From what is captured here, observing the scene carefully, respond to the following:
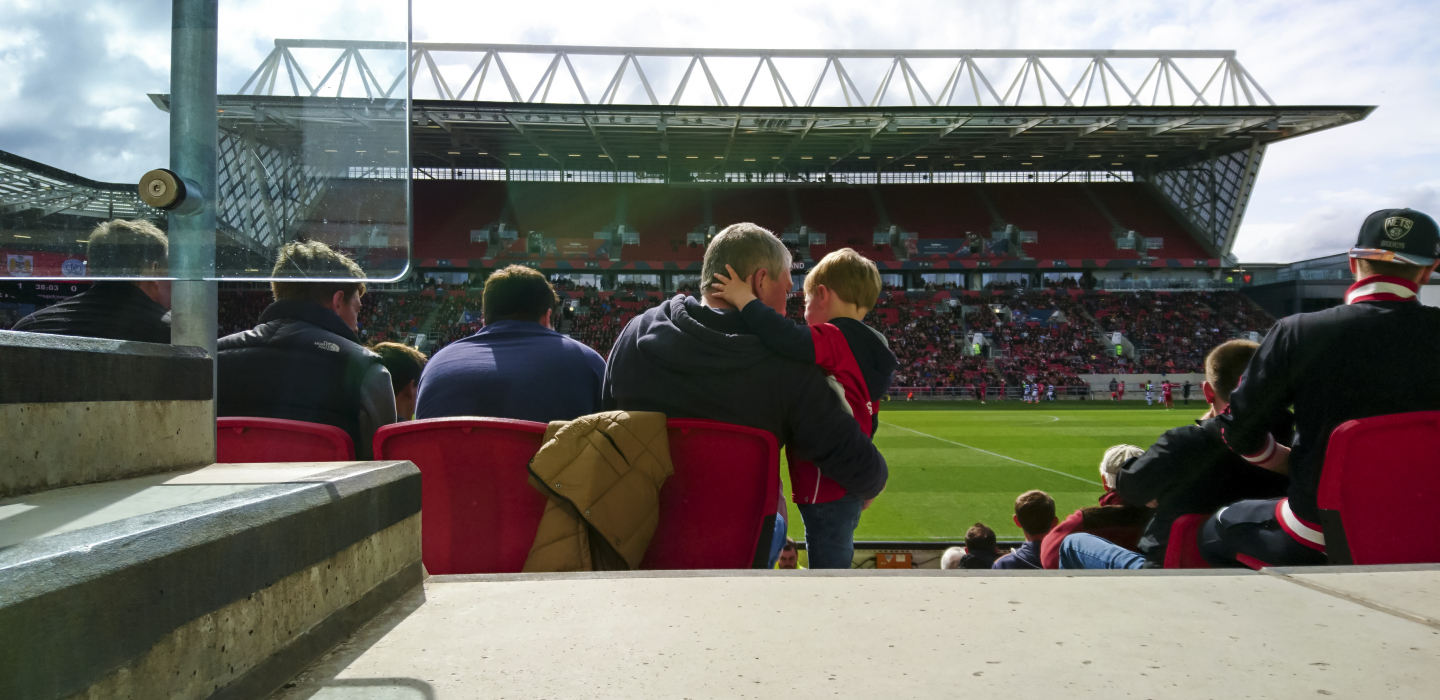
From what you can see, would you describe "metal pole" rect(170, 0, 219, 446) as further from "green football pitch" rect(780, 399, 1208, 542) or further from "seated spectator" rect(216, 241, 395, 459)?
"green football pitch" rect(780, 399, 1208, 542)

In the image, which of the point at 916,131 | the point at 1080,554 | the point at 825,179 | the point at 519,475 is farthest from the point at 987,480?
the point at 825,179

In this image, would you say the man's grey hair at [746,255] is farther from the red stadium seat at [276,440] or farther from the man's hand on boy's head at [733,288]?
the red stadium seat at [276,440]

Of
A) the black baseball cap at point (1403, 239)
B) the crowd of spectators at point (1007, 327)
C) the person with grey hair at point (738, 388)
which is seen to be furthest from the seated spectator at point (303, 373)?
the crowd of spectators at point (1007, 327)

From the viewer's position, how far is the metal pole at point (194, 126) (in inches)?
59.2

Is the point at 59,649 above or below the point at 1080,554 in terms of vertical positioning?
above

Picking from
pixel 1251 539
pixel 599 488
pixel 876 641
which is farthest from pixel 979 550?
pixel 876 641

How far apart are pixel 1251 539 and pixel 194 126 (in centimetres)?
319

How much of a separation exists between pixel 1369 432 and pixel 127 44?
128 inches

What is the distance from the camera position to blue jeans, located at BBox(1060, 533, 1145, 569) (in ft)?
10.0

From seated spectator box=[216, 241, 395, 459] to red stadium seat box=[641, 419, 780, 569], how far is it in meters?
1.42

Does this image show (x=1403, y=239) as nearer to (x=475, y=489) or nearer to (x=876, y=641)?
(x=876, y=641)

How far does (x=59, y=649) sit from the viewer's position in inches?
34.2

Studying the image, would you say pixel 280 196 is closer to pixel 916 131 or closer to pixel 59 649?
pixel 59 649

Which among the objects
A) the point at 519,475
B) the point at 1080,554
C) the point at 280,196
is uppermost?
the point at 280,196
